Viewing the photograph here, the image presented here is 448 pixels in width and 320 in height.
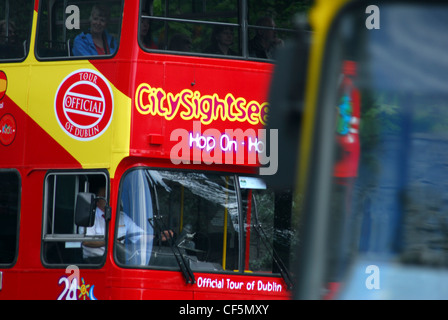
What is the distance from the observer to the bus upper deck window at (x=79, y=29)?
1048 centimetres

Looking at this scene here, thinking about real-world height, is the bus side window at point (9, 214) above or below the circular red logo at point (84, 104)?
below

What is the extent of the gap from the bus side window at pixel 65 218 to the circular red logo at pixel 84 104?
45cm

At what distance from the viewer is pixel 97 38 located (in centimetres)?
1054

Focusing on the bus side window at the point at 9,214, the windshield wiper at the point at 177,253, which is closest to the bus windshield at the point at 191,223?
the windshield wiper at the point at 177,253

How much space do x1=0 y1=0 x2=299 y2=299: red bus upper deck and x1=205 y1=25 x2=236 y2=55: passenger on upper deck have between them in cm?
1

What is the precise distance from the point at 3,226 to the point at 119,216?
166 centimetres

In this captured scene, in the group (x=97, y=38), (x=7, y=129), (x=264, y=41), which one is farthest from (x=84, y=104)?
(x=264, y=41)

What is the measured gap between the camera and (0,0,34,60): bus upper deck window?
36.3 ft

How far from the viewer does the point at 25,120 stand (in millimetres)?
10828

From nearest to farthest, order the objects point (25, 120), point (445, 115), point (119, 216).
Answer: point (445, 115), point (119, 216), point (25, 120)

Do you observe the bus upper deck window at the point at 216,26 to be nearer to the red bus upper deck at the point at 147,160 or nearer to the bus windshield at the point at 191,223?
the red bus upper deck at the point at 147,160
